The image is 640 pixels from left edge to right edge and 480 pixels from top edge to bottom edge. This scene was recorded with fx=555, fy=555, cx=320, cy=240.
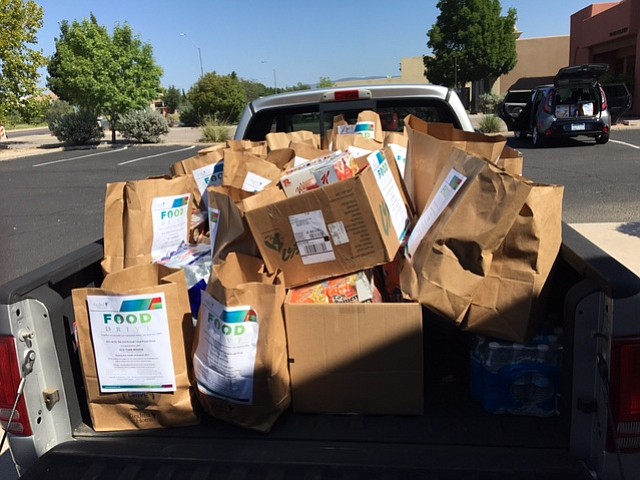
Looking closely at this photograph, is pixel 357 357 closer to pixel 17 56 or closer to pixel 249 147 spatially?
pixel 249 147

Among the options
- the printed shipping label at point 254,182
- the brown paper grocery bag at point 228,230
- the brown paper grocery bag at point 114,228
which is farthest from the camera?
the printed shipping label at point 254,182

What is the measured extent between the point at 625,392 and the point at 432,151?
42.7 inches

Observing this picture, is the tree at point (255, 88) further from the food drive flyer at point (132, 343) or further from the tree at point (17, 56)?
the food drive flyer at point (132, 343)

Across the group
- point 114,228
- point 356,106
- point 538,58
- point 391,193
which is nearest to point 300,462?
point 391,193

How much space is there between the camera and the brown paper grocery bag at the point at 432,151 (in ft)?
7.16

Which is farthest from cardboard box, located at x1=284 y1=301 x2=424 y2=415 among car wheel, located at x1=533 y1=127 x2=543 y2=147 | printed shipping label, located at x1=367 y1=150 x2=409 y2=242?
car wheel, located at x1=533 y1=127 x2=543 y2=147

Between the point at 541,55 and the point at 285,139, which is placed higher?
the point at 541,55

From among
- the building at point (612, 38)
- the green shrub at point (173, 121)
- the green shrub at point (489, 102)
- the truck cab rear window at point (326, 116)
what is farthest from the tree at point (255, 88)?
the truck cab rear window at point (326, 116)

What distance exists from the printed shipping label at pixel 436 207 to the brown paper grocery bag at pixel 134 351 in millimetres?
837

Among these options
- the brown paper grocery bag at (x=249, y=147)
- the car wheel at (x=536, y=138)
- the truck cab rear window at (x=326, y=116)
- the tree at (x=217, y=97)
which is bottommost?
the car wheel at (x=536, y=138)

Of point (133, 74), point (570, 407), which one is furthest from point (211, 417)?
point (133, 74)

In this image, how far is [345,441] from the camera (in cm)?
180

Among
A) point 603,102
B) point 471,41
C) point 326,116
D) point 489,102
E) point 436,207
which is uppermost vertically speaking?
point 471,41

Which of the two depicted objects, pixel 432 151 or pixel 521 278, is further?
pixel 432 151
